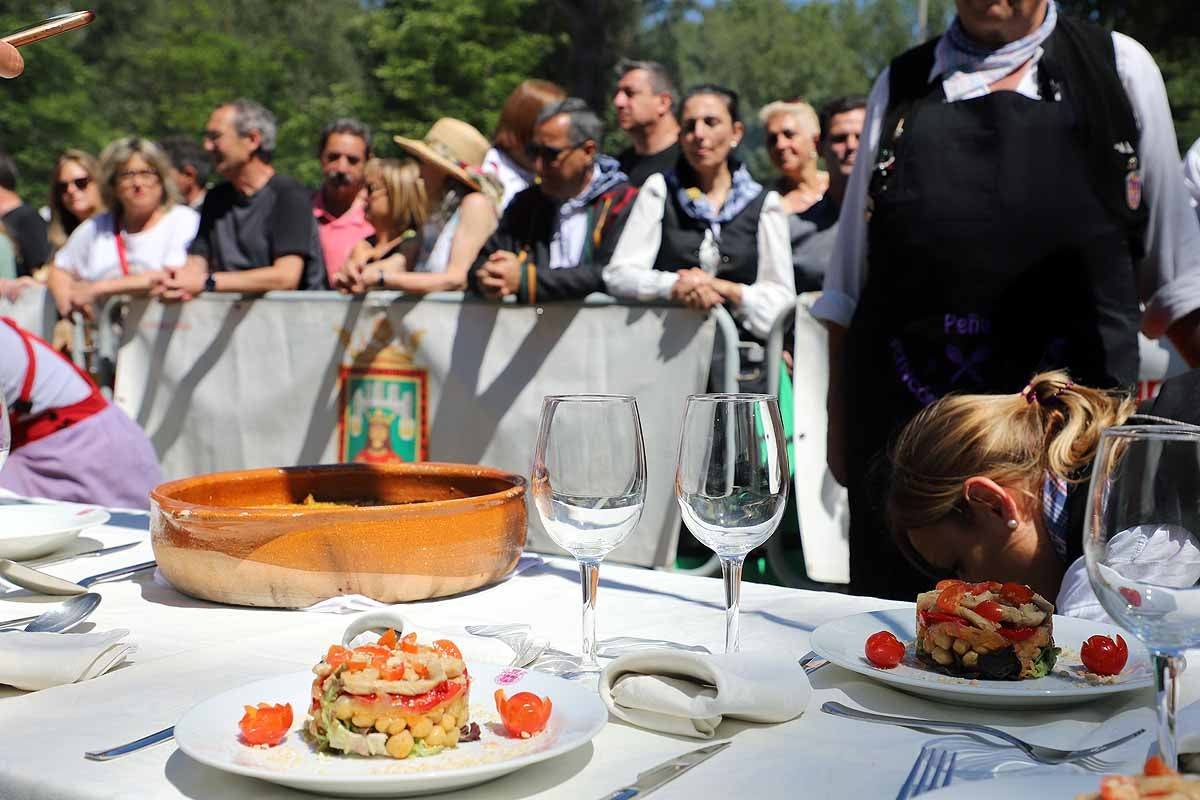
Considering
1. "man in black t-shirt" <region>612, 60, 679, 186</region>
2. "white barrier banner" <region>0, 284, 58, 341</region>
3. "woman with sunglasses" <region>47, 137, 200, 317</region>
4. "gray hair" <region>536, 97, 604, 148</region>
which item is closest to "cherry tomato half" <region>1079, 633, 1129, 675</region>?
"gray hair" <region>536, 97, 604, 148</region>

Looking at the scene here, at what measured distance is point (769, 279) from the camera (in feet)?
13.2

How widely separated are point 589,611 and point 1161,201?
1.77m

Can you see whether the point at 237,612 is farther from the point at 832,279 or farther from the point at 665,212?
the point at 665,212

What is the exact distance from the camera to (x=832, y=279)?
9.34 feet

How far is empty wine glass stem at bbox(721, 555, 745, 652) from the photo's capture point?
1.26 meters

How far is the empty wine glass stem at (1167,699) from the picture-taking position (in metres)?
0.83

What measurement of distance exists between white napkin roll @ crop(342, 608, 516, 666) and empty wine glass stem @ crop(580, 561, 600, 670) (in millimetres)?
91

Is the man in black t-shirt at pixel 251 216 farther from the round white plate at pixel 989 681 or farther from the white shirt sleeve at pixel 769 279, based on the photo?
the round white plate at pixel 989 681

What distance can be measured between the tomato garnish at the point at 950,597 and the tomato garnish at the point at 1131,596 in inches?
15.4

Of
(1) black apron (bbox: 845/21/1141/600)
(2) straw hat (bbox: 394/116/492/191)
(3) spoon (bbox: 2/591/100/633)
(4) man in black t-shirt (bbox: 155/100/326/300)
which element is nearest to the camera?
(3) spoon (bbox: 2/591/100/633)

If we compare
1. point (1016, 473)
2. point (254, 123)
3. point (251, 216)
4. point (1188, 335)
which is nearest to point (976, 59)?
point (1188, 335)

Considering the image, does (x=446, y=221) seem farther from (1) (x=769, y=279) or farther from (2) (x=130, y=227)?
(2) (x=130, y=227)

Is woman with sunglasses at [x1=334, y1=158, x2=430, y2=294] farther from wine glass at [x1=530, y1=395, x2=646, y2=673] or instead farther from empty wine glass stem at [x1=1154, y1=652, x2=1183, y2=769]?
empty wine glass stem at [x1=1154, y1=652, x2=1183, y2=769]

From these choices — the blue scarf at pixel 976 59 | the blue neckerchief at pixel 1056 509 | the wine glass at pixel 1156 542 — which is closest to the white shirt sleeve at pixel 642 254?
the blue scarf at pixel 976 59
